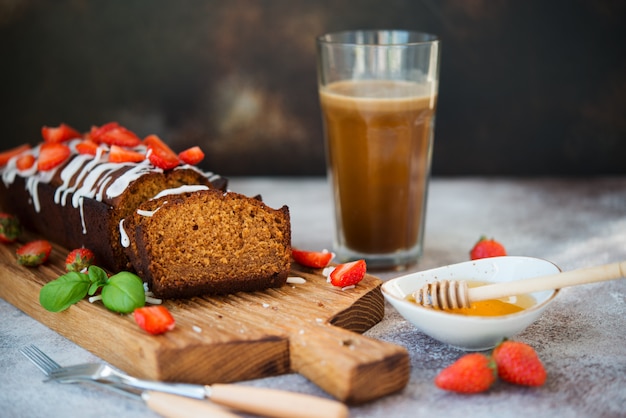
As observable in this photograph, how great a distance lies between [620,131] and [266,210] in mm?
2444

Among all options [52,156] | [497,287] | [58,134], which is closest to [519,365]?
[497,287]

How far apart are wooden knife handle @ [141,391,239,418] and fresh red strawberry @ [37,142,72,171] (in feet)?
4.39

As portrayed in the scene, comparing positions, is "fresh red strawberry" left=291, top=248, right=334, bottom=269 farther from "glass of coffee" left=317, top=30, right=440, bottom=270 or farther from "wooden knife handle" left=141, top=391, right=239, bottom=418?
"wooden knife handle" left=141, top=391, right=239, bottom=418

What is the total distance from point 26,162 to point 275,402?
5.84ft

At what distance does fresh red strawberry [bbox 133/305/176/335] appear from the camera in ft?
7.11

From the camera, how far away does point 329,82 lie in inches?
117

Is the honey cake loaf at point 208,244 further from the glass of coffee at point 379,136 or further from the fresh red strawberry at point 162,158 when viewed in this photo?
the glass of coffee at point 379,136

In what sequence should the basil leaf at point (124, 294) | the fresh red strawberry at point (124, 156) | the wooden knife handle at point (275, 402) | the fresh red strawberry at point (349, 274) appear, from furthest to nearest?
the fresh red strawberry at point (124, 156), the fresh red strawberry at point (349, 274), the basil leaf at point (124, 294), the wooden knife handle at point (275, 402)

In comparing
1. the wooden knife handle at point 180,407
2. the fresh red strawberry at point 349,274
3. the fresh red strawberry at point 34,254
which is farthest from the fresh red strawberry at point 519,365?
the fresh red strawberry at point 34,254

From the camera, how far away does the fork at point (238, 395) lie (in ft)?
6.13

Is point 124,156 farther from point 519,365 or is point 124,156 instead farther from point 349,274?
point 519,365

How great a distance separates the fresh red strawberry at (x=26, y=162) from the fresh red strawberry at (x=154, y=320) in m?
1.25

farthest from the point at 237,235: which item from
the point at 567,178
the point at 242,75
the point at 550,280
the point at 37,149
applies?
the point at 567,178

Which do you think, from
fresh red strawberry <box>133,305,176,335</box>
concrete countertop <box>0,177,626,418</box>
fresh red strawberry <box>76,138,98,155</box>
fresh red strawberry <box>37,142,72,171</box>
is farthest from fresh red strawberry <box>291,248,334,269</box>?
fresh red strawberry <box>37,142,72,171</box>
